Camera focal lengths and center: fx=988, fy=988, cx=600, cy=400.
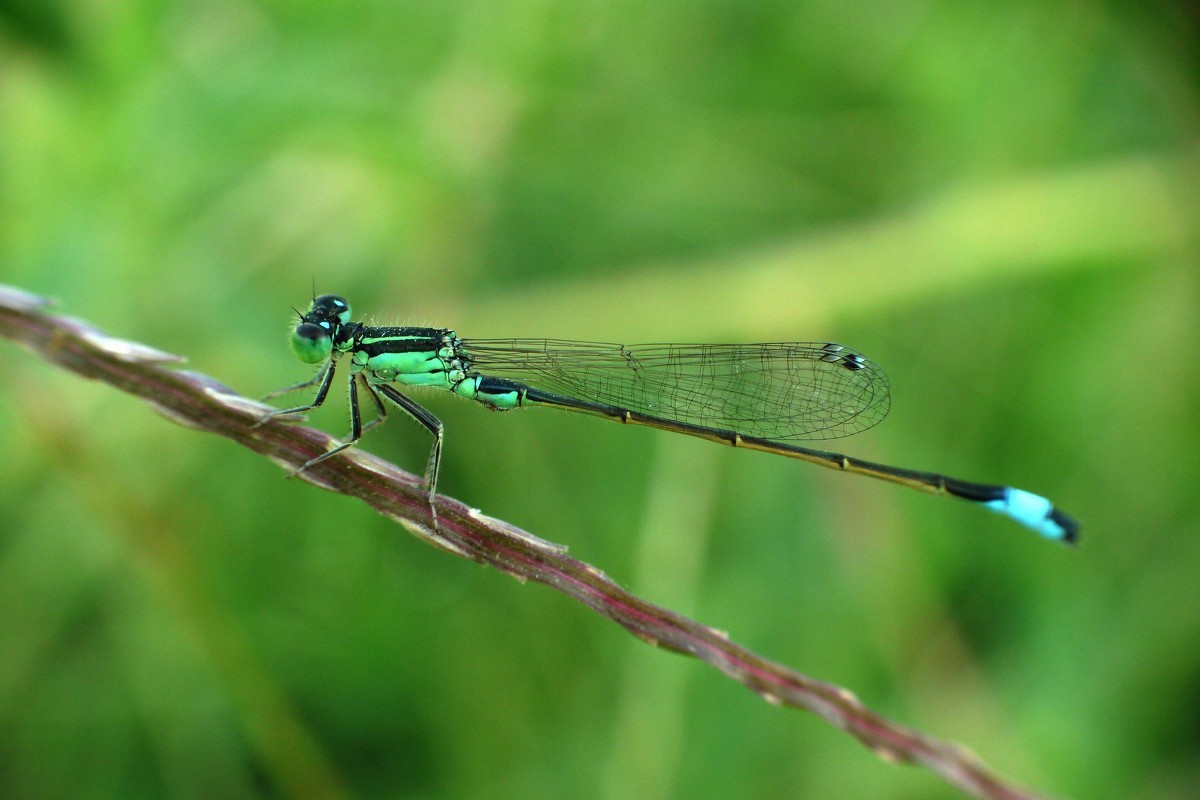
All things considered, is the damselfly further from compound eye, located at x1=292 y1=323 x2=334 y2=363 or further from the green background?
the green background

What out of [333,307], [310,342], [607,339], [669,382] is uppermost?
[607,339]

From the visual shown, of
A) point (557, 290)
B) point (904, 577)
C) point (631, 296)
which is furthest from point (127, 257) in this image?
point (904, 577)

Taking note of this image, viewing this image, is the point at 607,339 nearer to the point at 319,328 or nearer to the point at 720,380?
the point at 720,380

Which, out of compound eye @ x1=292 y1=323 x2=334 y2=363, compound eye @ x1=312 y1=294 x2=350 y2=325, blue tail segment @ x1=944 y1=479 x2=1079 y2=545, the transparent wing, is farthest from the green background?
blue tail segment @ x1=944 y1=479 x2=1079 y2=545

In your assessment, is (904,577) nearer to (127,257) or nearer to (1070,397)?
(1070,397)

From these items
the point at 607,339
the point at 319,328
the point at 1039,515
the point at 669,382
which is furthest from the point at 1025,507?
the point at 319,328

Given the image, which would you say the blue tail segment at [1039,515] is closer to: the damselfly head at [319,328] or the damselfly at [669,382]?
the damselfly at [669,382]
